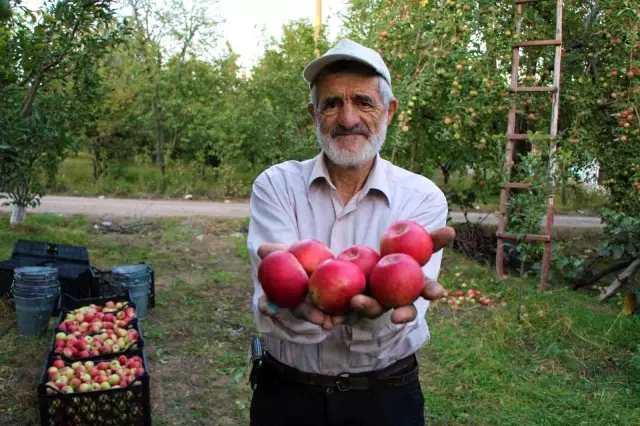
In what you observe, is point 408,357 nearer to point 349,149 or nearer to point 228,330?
point 349,149

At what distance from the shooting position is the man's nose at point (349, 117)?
200cm

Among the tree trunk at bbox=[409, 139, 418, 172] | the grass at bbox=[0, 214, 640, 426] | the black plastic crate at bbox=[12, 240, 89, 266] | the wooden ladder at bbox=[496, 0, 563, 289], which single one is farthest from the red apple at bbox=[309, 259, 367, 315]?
the tree trunk at bbox=[409, 139, 418, 172]

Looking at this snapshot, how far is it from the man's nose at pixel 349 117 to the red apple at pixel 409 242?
0.41 metres

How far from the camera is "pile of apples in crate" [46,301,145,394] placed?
3.79m

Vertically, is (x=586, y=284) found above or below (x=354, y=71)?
below

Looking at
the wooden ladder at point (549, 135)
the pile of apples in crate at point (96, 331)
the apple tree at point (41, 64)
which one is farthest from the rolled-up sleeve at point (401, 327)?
the wooden ladder at point (549, 135)

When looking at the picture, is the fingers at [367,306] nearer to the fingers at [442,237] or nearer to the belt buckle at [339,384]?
the fingers at [442,237]

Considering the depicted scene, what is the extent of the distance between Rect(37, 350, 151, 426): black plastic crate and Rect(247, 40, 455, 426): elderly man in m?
1.91

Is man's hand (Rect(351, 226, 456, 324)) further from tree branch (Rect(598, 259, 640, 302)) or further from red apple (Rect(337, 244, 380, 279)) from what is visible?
tree branch (Rect(598, 259, 640, 302))

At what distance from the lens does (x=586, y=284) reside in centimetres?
730

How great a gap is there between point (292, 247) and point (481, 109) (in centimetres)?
596

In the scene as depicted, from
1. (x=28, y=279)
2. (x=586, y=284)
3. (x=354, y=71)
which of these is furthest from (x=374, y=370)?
(x=586, y=284)

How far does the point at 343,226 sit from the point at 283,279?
468 mm

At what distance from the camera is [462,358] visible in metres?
4.83
